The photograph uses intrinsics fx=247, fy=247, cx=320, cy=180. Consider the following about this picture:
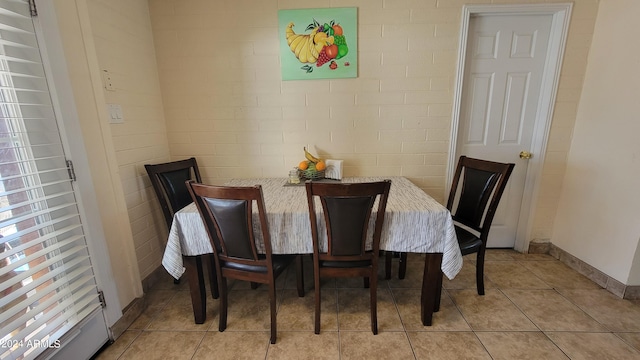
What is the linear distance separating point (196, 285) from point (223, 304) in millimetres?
228

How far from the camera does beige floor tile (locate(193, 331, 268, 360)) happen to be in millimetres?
1396

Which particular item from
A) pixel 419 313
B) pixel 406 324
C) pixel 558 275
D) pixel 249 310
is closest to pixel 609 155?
pixel 558 275

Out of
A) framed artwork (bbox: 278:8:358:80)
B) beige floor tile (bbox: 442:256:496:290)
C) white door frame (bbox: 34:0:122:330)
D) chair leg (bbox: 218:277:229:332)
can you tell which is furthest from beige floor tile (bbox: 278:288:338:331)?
framed artwork (bbox: 278:8:358:80)

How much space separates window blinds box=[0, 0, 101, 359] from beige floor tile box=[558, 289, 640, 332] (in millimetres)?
3080

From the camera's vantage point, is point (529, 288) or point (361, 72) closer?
point (529, 288)

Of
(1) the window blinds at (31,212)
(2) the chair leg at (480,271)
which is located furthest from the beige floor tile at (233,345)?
(2) the chair leg at (480,271)

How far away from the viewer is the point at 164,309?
1.77 meters

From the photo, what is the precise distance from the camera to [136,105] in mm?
1882

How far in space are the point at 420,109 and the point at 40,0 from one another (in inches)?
96.5

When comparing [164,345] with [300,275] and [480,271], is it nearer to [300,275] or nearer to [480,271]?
[300,275]

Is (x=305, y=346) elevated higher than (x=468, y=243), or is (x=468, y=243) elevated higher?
(x=468, y=243)

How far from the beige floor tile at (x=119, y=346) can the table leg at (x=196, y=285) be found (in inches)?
14.3

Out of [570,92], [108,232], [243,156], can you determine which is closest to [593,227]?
[570,92]

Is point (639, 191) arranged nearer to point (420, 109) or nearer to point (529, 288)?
point (529, 288)
